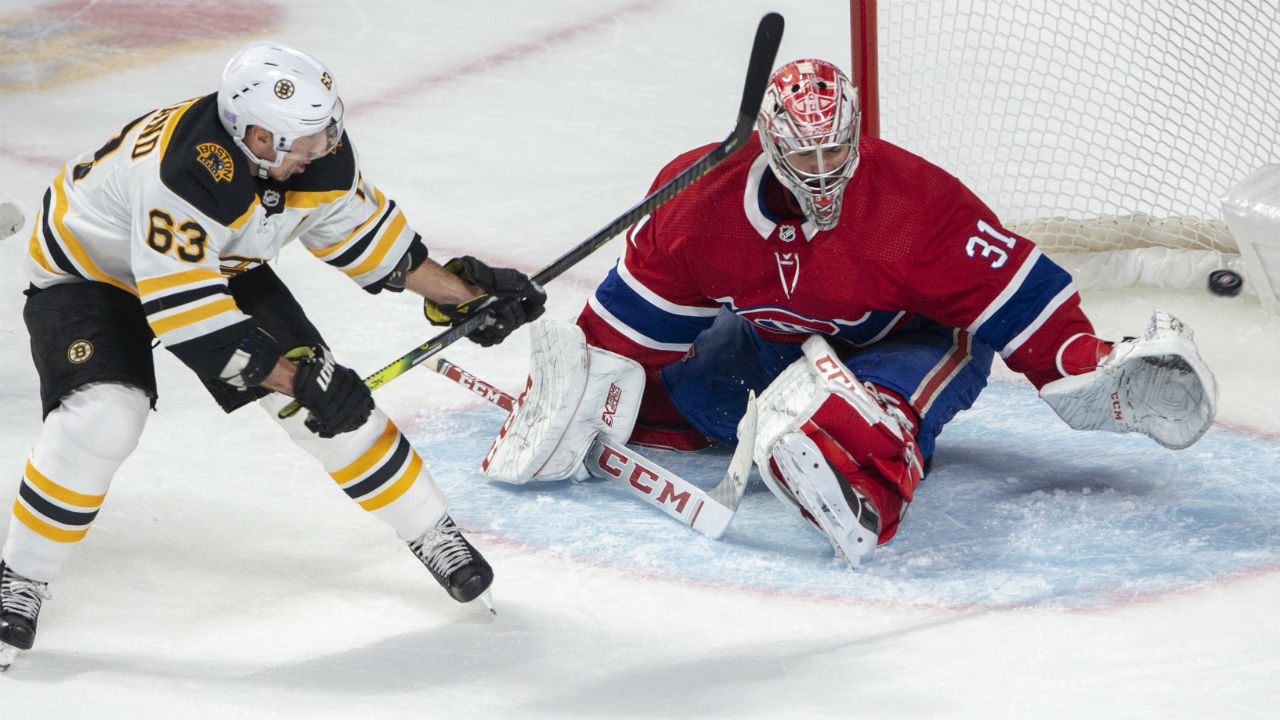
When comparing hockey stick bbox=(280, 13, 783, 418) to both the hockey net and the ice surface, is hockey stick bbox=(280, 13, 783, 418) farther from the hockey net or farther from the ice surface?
the hockey net

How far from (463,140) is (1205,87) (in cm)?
237

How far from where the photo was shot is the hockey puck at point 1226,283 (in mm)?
3645

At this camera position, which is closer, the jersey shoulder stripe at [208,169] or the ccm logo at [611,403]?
the jersey shoulder stripe at [208,169]

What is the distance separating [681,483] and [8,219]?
1735 mm

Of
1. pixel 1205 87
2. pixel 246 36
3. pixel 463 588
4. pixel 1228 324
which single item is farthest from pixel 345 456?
pixel 246 36

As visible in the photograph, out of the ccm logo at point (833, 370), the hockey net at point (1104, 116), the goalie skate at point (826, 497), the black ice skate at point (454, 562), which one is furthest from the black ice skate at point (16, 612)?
the hockey net at point (1104, 116)

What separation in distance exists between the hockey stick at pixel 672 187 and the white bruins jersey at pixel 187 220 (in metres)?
0.21

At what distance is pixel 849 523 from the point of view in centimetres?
248

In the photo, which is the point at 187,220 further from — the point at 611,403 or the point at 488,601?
the point at 611,403

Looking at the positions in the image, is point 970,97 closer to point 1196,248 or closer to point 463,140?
point 1196,248

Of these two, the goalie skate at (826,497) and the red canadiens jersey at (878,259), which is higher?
the red canadiens jersey at (878,259)

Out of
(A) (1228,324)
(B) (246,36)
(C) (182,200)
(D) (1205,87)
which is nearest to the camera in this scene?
(C) (182,200)

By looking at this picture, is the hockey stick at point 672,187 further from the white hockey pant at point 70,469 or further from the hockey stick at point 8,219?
the hockey stick at point 8,219

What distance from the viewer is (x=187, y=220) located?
2.10 metres
